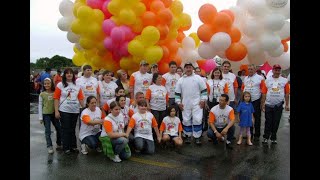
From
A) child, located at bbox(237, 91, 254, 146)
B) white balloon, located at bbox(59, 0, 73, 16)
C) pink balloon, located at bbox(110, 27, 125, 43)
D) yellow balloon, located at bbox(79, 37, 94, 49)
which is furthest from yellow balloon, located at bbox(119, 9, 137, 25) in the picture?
child, located at bbox(237, 91, 254, 146)

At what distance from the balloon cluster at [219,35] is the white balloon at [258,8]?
52 centimetres

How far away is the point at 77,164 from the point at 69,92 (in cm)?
131

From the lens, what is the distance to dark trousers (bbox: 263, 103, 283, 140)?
6660mm

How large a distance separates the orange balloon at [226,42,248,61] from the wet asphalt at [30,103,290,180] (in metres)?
3.04

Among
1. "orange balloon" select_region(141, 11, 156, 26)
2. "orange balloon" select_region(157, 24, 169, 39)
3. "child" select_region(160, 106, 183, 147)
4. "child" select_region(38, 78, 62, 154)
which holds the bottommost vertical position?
"child" select_region(160, 106, 183, 147)

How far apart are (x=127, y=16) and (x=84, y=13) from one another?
46.0 inches

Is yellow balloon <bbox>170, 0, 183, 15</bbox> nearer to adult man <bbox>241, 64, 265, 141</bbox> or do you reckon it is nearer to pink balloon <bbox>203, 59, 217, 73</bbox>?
pink balloon <bbox>203, 59, 217, 73</bbox>

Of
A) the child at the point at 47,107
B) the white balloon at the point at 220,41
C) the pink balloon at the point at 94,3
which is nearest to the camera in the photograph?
the child at the point at 47,107

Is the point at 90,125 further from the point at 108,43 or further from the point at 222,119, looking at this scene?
the point at 108,43

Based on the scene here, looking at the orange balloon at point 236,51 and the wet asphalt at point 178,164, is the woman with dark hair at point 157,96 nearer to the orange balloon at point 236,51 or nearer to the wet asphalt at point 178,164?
the wet asphalt at point 178,164

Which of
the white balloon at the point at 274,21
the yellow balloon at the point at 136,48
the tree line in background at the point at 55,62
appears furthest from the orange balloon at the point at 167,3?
the tree line in background at the point at 55,62

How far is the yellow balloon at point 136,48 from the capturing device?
8.62 m

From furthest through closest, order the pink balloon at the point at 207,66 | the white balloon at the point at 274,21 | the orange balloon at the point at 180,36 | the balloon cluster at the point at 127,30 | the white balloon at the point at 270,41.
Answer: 1. the pink balloon at the point at 207,66
2. the orange balloon at the point at 180,36
3. the balloon cluster at the point at 127,30
4. the white balloon at the point at 270,41
5. the white balloon at the point at 274,21
